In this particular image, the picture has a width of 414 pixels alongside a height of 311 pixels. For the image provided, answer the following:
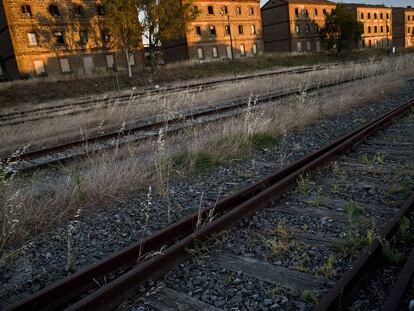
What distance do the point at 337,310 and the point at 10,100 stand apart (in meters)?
28.1

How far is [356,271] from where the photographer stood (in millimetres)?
2592

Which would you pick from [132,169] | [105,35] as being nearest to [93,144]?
[132,169]

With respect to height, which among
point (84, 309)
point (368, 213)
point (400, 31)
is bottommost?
point (368, 213)

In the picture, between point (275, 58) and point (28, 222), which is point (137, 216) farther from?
point (275, 58)

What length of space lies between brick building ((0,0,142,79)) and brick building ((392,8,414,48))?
70301 mm

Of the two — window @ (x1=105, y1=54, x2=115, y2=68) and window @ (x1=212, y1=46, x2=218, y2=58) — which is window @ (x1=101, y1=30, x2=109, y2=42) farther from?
window @ (x1=212, y1=46, x2=218, y2=58)

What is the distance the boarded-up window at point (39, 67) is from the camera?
3753 centimetres

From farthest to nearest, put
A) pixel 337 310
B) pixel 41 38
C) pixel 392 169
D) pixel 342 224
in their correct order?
pixel 41 38 → pixel 392 169 → pixel 342 224 → pixel 337 310

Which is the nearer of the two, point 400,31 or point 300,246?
point 300,246

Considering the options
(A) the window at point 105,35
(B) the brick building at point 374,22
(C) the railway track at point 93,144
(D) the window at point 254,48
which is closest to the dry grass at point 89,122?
(C) the railway track at point 93,144

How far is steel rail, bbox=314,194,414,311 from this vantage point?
2312 mm

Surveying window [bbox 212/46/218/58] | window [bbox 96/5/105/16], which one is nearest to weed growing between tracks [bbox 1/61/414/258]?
window [bbox 96/5/105/16]

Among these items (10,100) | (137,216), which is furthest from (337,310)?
(10,100)

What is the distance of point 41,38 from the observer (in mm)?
37656
